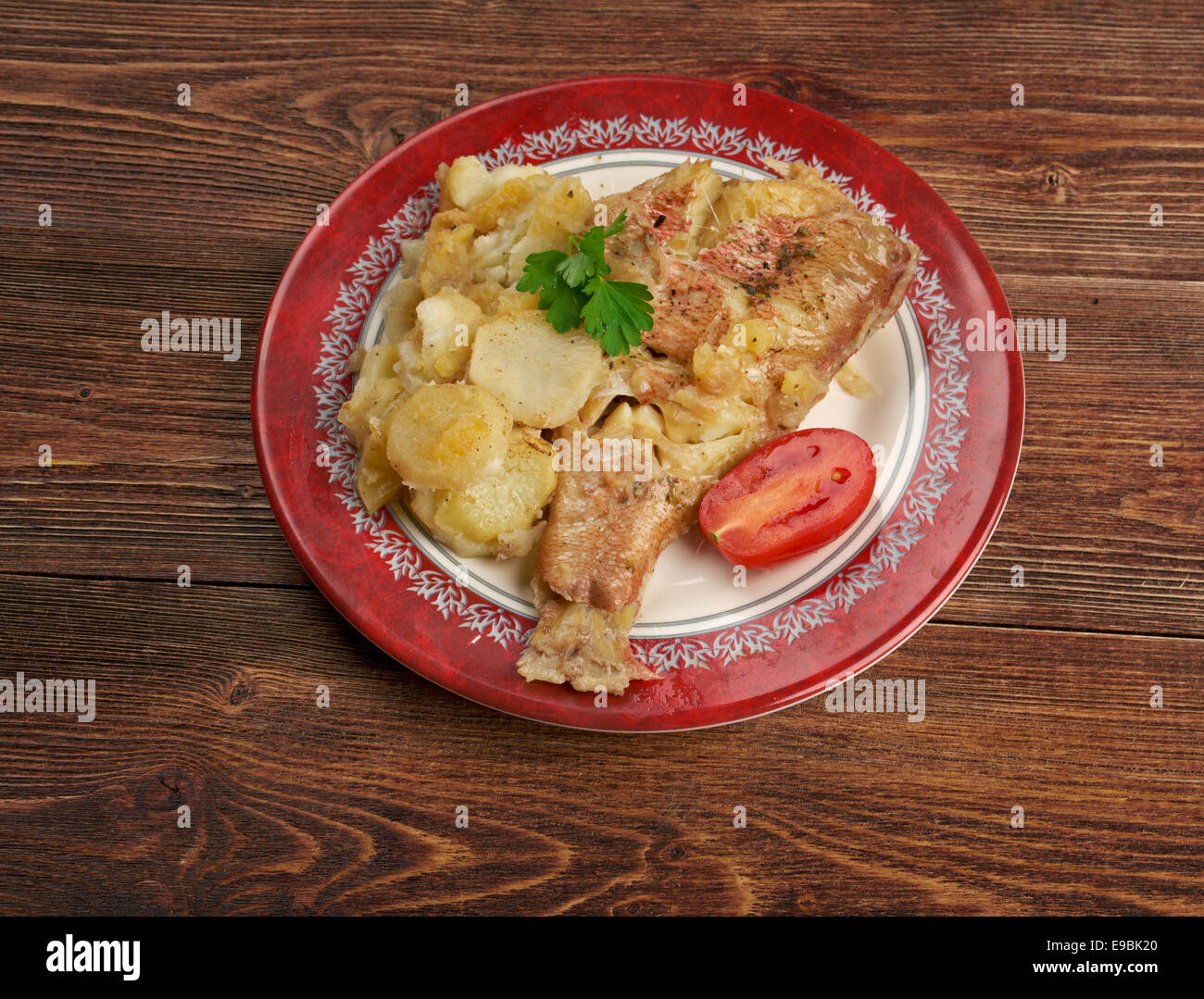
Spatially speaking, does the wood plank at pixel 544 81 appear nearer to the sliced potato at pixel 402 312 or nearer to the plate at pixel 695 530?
the plate at pixel 695 530

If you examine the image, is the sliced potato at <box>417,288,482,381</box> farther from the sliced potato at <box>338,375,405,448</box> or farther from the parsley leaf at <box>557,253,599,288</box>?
the parsley leaf at <box>557,253,599,288</box>

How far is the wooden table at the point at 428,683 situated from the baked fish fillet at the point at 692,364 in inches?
20.1

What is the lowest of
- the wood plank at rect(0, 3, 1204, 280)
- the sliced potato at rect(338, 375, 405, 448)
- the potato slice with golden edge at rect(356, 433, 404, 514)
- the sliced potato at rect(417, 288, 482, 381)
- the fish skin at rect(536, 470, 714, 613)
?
the fish skin at rect(536, 470, 714, 613)

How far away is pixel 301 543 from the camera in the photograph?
2.74 meters

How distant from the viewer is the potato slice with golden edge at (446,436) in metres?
2.49

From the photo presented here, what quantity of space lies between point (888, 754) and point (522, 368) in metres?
1.56

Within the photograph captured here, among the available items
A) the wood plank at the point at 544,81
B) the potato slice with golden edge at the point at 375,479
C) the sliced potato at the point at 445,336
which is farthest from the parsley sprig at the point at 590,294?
the wood plank at the point at 544,81

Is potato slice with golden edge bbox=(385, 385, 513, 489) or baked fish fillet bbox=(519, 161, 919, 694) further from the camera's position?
baked fish fillet bbox=(519, 161, 919, 694)

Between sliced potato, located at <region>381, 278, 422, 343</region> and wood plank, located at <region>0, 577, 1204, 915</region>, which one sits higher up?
sliced potato, located at <region>381, 278, 422, 343</region>

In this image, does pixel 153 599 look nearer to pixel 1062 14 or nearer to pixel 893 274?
pixel 893 274

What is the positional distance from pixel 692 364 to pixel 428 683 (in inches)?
47.7

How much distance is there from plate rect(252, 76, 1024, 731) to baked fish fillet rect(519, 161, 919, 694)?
0.49 ft

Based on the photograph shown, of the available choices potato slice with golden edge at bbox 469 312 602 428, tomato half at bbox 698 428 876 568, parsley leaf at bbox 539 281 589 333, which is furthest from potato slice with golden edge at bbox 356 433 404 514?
tomato half at bbox 698 428 876 568

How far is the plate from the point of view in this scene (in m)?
2.66
